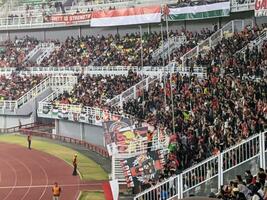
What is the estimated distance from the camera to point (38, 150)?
36656 millimetres

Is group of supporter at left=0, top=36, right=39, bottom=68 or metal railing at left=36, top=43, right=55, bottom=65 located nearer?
metal railing at left=36, top=43, right=55, bottom=65

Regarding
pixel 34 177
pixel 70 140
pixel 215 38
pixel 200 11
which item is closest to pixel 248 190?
pixel 34 177

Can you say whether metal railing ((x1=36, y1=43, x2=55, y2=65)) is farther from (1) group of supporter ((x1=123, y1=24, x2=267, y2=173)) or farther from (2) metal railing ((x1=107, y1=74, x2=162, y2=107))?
(1) group of supporter ((x1=123, y1=24, x2=267, y2=173))

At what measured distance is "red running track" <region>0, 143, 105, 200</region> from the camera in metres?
26.1

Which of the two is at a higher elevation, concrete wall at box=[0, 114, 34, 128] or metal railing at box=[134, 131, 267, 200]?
metal railing at box=[134, 131, 267, 200]

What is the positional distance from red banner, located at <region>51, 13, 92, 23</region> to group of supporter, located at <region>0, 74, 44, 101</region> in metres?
6.35

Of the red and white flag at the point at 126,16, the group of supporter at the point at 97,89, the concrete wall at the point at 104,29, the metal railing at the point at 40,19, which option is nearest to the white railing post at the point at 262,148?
the group of supporter at the point at 97,89

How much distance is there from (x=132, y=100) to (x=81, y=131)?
5.84 meters

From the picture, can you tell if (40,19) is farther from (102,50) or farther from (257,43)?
(257,43)

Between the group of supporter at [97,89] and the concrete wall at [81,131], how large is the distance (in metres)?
1.45


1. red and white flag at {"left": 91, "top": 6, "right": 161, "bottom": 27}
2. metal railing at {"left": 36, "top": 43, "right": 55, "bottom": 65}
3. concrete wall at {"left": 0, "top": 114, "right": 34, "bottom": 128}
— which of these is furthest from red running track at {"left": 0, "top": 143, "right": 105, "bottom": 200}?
metal railing at {"left": 36, "top": 43, "right": 55, "bottom": 65}

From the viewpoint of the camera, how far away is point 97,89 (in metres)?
40.9

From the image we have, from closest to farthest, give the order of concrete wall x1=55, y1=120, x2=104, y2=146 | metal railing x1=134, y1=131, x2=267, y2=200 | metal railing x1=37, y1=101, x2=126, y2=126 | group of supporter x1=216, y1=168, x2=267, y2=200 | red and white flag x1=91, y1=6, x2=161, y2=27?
group of supporter x1=216, y1=168, x2=267, y2=200 → metal railing x1=134, y1=131, x2=267, y2=200 → metal railing x1=37, y1=101, x2=126, y2=126 → concrete wall x1=55, y1=120, x2=104, y2=146 → red and white flag x1=91, y1=6, x2=161, y2=27

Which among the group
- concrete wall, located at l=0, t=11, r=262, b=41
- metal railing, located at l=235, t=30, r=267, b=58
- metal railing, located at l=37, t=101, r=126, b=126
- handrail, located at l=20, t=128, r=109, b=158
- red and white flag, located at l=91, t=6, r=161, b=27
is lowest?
handrail, located at l=20, t=128, r=109, b=158
